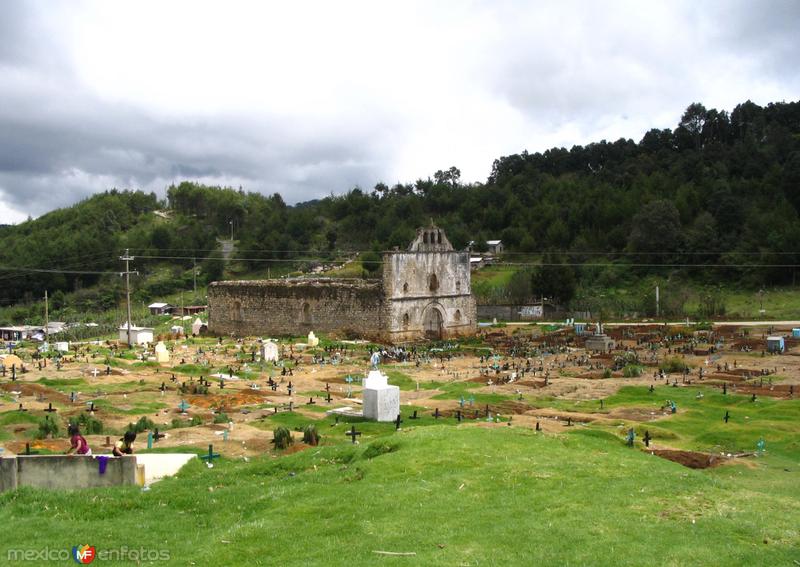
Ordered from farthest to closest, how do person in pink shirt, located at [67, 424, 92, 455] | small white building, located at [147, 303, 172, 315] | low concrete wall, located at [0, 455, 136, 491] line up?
1. small white building, located at [147, 303, 172, 315]
2. person in pink shirt, located at [67, 424, 92, 455]
3. low concrete wall, located at [0, 455, 136, 491]

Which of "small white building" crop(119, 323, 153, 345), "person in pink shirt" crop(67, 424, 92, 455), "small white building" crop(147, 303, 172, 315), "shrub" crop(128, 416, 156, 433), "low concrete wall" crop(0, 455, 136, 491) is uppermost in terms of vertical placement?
"small white building" crop(147, 303, 172, 315)

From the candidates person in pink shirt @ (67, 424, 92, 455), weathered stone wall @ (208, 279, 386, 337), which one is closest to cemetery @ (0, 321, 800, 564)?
person in pink shirt @ (67, 424, 92, 455)

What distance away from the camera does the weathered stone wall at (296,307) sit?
47.2 m

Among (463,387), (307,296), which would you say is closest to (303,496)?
(463,387)

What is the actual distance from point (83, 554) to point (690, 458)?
1212cm

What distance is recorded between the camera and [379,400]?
19.8m

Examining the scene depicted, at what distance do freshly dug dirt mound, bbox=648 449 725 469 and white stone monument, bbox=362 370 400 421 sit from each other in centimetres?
699

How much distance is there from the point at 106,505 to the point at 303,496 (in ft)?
9.86

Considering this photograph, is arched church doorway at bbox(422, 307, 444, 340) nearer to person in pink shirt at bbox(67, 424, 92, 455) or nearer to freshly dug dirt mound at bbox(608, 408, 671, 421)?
freshly dug dirt mound at bbox(608, 408, 671, 421)

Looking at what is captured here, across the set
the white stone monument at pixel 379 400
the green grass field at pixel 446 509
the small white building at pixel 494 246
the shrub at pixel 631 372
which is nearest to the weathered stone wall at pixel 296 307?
the shrub at pixel 631 372

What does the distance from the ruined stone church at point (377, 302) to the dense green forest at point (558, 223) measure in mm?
13272

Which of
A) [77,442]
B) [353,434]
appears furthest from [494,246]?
[77,442]

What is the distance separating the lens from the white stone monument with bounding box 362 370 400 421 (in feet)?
65.3

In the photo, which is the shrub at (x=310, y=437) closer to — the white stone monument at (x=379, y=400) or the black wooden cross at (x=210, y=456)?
the black wooden cross at (x=210, y=456)
